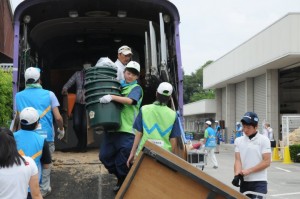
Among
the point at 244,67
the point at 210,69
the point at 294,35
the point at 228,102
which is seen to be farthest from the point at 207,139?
the point at 210,69

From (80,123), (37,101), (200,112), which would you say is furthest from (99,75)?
(200,112)

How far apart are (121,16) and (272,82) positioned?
2236 centimetres

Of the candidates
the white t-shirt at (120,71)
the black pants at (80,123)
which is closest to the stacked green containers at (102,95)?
the white t-shirt at (120,71)

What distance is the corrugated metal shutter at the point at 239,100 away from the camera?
1407 inches

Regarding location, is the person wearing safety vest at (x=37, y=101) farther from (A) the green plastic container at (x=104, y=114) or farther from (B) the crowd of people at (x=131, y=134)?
(A) the green plastic container at (x=104, y=114)

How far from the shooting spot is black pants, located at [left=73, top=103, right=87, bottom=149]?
23.6 ft

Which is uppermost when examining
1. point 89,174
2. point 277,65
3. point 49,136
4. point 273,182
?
point 277,65

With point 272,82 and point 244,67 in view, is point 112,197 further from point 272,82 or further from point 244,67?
point 244,67

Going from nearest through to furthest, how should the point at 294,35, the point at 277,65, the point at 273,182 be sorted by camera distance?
the point at 273,182 < the point at 294,35 < the point at 277,65

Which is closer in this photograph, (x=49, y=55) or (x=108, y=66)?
(x=108, y=66)

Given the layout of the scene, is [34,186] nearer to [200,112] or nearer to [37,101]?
[37,101]

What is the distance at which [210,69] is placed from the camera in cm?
4294

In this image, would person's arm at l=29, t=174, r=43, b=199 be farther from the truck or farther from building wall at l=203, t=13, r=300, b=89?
building wall at l=203, t=13, r=300, b=89

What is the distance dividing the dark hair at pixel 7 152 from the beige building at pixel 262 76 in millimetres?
21158
